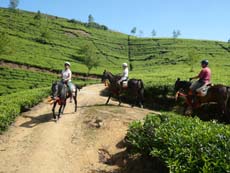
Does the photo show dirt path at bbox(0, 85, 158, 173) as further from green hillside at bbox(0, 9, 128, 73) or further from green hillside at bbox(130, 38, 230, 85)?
green hillside at bbox(130, 38, 230, 85)

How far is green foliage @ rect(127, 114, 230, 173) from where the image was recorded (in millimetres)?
8312

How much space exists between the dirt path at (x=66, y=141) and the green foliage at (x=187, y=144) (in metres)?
2.10

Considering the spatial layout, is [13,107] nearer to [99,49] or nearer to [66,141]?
[66,141]

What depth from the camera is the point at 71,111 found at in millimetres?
20281

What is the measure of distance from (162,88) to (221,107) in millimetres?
7474

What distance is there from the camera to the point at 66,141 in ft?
49.4

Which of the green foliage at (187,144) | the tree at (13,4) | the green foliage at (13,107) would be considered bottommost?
the green foliage at (13,107)

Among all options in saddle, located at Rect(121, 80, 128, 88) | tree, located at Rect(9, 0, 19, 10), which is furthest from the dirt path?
tree, located at Rect(9, 0, 19, 10)

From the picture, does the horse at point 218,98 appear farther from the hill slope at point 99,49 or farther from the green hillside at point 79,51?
the hill slope at point 99,49

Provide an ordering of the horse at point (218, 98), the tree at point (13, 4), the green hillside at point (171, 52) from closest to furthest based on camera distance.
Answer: the horse at point (218, 98), the green hillside at point (171, 52), the tree at point (13, 4)

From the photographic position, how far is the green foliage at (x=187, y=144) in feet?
27.3

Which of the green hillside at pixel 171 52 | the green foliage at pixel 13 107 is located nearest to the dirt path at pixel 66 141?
the green foliage at pixel 13 107

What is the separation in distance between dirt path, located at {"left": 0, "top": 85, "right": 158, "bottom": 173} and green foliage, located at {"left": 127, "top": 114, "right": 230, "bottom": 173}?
2.10 m

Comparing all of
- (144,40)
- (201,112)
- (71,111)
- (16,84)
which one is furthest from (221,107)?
(144,40)
